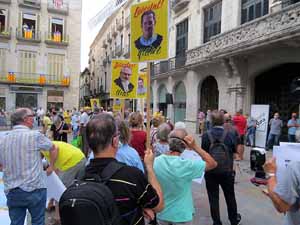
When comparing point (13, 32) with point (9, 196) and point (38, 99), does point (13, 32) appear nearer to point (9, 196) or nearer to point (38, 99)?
point (38, 99)

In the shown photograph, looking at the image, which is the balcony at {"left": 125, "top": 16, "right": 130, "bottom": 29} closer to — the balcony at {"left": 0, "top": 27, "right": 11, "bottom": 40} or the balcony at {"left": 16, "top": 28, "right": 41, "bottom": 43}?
the balcony at {"left": 16, "top": 28, "right": 41, "bottom": 43}

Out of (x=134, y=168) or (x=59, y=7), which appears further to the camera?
(x=59, y=7)

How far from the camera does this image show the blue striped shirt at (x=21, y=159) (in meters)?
3.38

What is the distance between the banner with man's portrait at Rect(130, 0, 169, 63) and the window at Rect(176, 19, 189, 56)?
18.0 m

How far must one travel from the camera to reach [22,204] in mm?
3400

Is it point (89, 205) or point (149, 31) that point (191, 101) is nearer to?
point (149, 31)

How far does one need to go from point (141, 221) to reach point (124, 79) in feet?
23.0

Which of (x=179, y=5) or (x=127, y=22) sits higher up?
(x=127, y=22)

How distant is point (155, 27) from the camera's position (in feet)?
16.7

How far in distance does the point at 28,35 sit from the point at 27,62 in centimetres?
274

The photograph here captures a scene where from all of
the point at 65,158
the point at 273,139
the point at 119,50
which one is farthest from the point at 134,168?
the point at 119,50

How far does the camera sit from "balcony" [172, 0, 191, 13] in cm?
2247

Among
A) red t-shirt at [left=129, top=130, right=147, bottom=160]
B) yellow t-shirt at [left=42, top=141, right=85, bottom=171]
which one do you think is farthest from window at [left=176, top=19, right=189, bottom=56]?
yellow t-shirt at [left=42, top=141, right=85, bottom=171]

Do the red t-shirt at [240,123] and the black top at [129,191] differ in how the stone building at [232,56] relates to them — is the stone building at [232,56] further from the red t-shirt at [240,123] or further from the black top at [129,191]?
the black top at [129,191]
